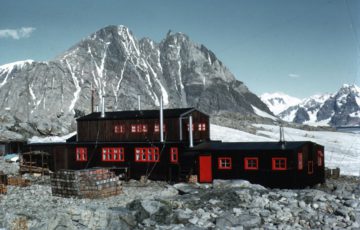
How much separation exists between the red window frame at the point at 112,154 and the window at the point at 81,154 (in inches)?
95.7

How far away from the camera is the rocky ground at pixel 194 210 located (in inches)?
999

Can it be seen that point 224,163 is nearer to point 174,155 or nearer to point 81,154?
point 174,155

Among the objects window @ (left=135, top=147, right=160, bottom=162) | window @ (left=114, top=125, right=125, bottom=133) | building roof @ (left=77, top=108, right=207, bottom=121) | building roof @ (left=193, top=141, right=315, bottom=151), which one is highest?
building roof @ (left=77, top=108, right=207, bottom=121)

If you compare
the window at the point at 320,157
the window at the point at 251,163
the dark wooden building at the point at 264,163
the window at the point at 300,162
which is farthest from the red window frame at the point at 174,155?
the window at the point at 320,157

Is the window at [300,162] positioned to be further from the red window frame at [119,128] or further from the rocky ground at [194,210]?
the red window frame at [119,128]

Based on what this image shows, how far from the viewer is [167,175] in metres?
43.1

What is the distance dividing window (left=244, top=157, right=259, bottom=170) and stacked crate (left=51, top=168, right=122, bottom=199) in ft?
37.5

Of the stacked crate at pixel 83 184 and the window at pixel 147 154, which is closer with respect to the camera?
the stacked crate at pixel 83 184

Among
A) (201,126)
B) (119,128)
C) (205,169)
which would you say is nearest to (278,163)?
(205,169)

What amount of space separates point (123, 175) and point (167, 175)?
4436 mm

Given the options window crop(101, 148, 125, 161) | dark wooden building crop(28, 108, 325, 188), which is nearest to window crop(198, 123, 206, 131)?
dark wooden building crop(28, 108, 325, 188)

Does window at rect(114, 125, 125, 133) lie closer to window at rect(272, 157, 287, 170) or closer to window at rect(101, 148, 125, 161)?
window at rect(101, 148, 125, 161)

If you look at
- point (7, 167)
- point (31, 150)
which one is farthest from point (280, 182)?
point (7, 167)

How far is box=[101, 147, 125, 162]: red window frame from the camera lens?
4559 centimetres
